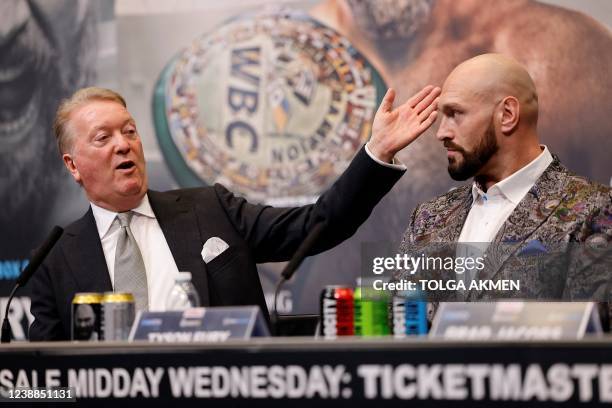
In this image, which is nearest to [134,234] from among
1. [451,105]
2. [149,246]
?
[149,246]

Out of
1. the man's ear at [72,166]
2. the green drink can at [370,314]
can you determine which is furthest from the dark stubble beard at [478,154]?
the man's ear at [72,166]

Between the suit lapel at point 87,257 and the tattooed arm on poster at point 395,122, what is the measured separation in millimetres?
863

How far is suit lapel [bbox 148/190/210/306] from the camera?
2.60 metres

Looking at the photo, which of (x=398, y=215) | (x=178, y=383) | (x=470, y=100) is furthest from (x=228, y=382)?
(x=398, y=215)

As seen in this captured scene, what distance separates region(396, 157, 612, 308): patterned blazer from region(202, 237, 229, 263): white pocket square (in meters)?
0.57

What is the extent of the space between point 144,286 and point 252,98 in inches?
59.8

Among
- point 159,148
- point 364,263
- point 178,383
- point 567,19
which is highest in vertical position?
point 567,19

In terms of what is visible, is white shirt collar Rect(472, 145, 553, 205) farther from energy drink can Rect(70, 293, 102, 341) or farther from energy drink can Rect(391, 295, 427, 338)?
energy drink can Rect(70, 293, 102, 341)

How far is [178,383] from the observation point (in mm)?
1627

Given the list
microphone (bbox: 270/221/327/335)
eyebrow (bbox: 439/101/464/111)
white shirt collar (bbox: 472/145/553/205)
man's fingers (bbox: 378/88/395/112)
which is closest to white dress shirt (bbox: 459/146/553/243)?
white shirt collar (bbox: 472/145/553/205)

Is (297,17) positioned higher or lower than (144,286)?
higher

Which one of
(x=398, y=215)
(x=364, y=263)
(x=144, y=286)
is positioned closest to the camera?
(x=364, y=263)

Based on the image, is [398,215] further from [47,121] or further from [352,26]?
[47,121]

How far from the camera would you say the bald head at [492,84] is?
275cm
